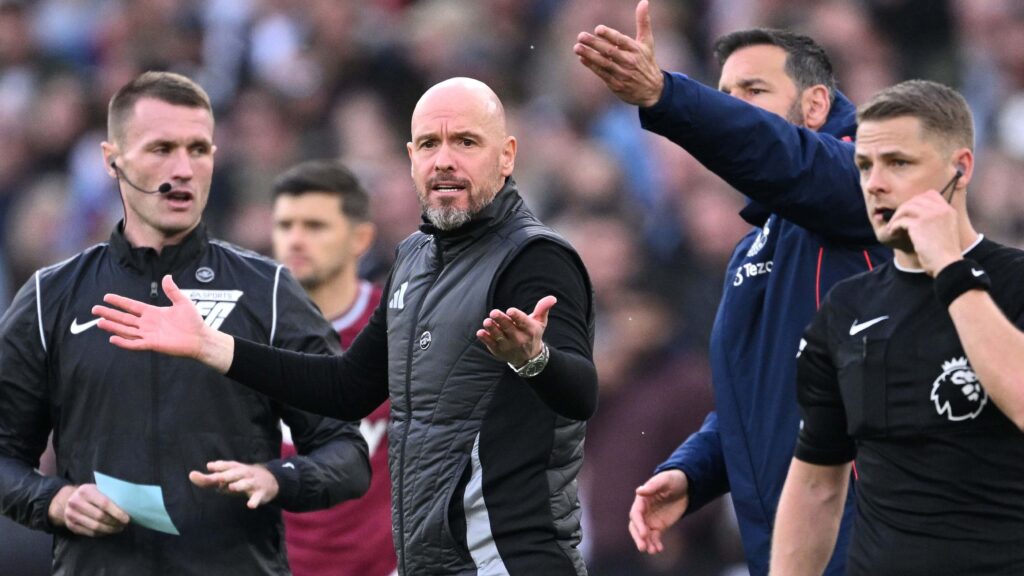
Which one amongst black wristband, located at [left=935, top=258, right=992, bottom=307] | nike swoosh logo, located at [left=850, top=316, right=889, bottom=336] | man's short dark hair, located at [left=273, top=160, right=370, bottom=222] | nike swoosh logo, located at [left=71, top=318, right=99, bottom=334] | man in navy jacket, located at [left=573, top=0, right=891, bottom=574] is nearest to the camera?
black wristband, located at [left=935, top=258, right=992, bottom=307]

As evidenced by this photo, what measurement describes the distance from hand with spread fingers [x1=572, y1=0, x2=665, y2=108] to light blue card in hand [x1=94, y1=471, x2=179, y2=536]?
5.87 ft

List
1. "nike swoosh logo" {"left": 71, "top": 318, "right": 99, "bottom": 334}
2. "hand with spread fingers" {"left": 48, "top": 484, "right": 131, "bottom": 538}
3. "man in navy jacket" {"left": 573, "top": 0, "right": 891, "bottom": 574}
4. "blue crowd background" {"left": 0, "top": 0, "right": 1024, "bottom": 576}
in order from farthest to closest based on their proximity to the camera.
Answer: "blue crowd background" {"left": 0, "top": 0, "right": 1024, "bottom": 576}
"nike swoosh logo" {"left": 71, "top": 318, "right": 99, "bottom": 334}
"hand with spread fingers" {"left": 48, "top": 484, "right": 131, "bottom": 538}
"man in navy jacket" {"left": 573, "top": 0, "right": 891, "bottom": 574}

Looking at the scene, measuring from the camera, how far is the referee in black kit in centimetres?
394

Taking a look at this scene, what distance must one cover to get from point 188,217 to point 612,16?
6.05 metres

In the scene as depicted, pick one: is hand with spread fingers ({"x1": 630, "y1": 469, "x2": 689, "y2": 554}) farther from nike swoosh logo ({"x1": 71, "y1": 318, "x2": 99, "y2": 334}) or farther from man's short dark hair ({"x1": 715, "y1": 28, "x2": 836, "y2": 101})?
nike swoosh logo ({"x1": 71, "y1": 318, "x2": 99, "y2": 334})

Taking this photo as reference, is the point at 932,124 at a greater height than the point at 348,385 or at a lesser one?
greater

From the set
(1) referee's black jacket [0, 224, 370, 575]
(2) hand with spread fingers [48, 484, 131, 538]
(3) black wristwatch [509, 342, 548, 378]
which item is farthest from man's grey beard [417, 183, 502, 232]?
(2) hand with spread fingers [48, 484, 131, 538]

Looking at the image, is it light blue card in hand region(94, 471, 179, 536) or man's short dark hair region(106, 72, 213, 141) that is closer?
light blue card in hand region(94, 471, 179, 536)

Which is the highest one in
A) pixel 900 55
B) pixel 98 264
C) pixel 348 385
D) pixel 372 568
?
pixel 900 55

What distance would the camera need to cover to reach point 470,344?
172 inches

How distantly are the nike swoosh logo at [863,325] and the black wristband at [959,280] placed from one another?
24 centimetres

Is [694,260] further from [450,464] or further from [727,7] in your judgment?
[450,464]

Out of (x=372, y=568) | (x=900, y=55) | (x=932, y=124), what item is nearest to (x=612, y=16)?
(x=900, y=55)

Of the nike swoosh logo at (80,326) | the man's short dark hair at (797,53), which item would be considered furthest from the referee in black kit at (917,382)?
the nike swoosh logo at (80,326)
